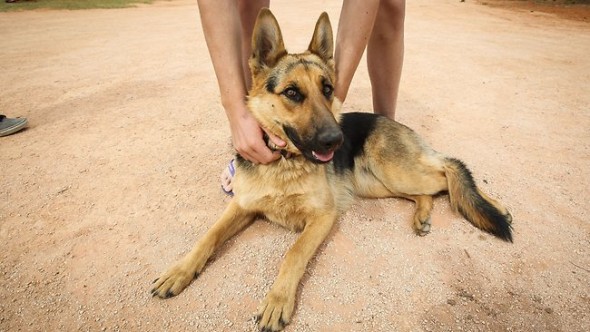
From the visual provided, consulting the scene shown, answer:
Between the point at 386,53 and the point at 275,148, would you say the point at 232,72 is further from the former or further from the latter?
the point at 386,53

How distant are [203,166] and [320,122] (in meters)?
1.87

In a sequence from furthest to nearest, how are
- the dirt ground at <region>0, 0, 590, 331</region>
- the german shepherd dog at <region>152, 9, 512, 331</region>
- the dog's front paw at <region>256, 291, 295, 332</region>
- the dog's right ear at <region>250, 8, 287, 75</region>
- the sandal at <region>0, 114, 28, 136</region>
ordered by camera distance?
the sandal at <region>0, 114, 28, 136</region> → the dog's right ear at <region>250, 8, 287, 75</region> → the german shepherd dog at <region>152, 9, 512, 331</region> → the dirt ground at <region>0, 0, 590, 331</region> → the dog's front paw at <region>256, 291, 295, 332</region>

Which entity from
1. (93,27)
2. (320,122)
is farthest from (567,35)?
(93,27)

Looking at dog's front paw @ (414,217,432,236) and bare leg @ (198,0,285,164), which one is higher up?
bare leg @ (198,0,285,164)

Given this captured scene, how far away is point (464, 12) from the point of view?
14758mm

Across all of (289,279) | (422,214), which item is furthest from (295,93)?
A: (422,214)

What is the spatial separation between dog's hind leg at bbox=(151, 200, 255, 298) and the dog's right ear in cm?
125

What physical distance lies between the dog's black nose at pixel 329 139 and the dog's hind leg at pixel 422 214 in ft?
3.84

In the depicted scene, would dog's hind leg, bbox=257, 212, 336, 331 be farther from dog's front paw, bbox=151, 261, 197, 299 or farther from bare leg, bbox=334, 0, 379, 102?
bare leg, bbox=334, 0, 379, 102

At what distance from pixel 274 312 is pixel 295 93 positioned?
163 centimetres

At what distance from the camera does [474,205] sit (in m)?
2.72

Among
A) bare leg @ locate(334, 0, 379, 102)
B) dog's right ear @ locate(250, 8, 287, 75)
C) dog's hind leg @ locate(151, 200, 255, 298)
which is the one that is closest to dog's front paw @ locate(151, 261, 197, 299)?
dog's hind leg @ locate(151, 200, 255, 298)

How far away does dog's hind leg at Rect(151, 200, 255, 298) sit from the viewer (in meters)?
2.19

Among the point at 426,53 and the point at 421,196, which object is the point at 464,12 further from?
A: the point at 421,196
